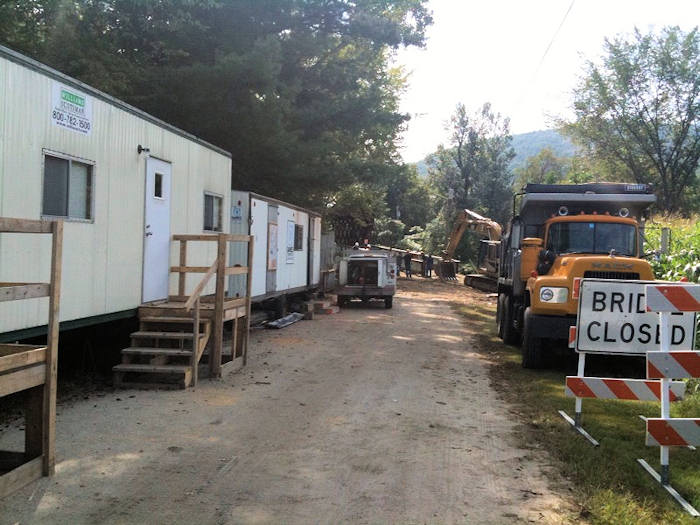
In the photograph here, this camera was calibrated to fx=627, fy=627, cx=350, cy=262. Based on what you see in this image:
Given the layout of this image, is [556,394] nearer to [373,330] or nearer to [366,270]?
[373,330]

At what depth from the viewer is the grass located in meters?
4.41

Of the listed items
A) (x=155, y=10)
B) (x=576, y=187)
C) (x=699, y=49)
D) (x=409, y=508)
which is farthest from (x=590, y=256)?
(x=699, y=49)

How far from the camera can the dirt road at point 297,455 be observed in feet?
14.2

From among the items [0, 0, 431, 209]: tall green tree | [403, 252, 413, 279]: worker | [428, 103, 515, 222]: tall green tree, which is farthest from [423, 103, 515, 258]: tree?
[0, 0, 431, 209]: tall green tree

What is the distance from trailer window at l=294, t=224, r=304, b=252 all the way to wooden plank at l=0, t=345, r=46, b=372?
41.1 ft

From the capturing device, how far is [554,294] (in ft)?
31.6

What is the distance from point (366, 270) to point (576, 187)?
947cm

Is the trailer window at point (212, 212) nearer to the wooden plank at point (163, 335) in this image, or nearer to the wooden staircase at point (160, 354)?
the wooden staircase at point (160, 354)

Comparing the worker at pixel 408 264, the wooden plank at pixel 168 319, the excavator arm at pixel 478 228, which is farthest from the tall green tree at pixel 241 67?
the worker at pixel 408 264

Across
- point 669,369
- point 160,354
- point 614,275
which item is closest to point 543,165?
point 614,275

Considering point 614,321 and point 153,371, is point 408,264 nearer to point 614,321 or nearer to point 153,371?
point 153,371

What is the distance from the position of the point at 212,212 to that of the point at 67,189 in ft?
15.3

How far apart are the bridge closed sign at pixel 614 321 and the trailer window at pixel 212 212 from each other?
712 centimetres

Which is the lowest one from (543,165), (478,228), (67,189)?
(67,189)
